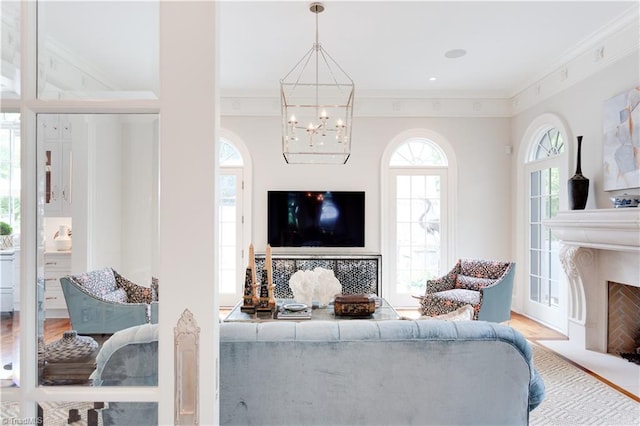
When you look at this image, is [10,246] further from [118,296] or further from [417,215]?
[417,215]

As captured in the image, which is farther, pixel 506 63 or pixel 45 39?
pixel 506 63

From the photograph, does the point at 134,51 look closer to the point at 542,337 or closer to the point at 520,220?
the point at 542,337

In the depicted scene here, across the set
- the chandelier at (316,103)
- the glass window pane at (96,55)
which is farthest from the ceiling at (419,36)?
the glass window pane at (96,55)

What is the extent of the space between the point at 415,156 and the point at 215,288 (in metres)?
4.91

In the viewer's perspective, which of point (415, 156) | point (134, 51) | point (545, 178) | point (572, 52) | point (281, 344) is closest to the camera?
point (134, 51)

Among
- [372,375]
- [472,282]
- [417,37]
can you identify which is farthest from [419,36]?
[372,375]

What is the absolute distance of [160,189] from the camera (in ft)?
2.29

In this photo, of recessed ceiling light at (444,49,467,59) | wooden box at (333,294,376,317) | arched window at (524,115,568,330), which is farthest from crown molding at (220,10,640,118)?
wooden box at (333,294,376,317)

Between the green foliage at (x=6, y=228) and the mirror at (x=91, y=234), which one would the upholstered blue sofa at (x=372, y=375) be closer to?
the mirror at (x=91, y=234)

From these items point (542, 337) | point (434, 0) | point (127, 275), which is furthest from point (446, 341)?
point (542, 337)

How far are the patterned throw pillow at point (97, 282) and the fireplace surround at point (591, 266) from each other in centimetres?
362

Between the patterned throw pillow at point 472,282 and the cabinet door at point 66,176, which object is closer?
the cabinet door at point 66,176

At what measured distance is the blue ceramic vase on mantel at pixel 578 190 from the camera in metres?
3.50

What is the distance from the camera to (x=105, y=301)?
71cm
